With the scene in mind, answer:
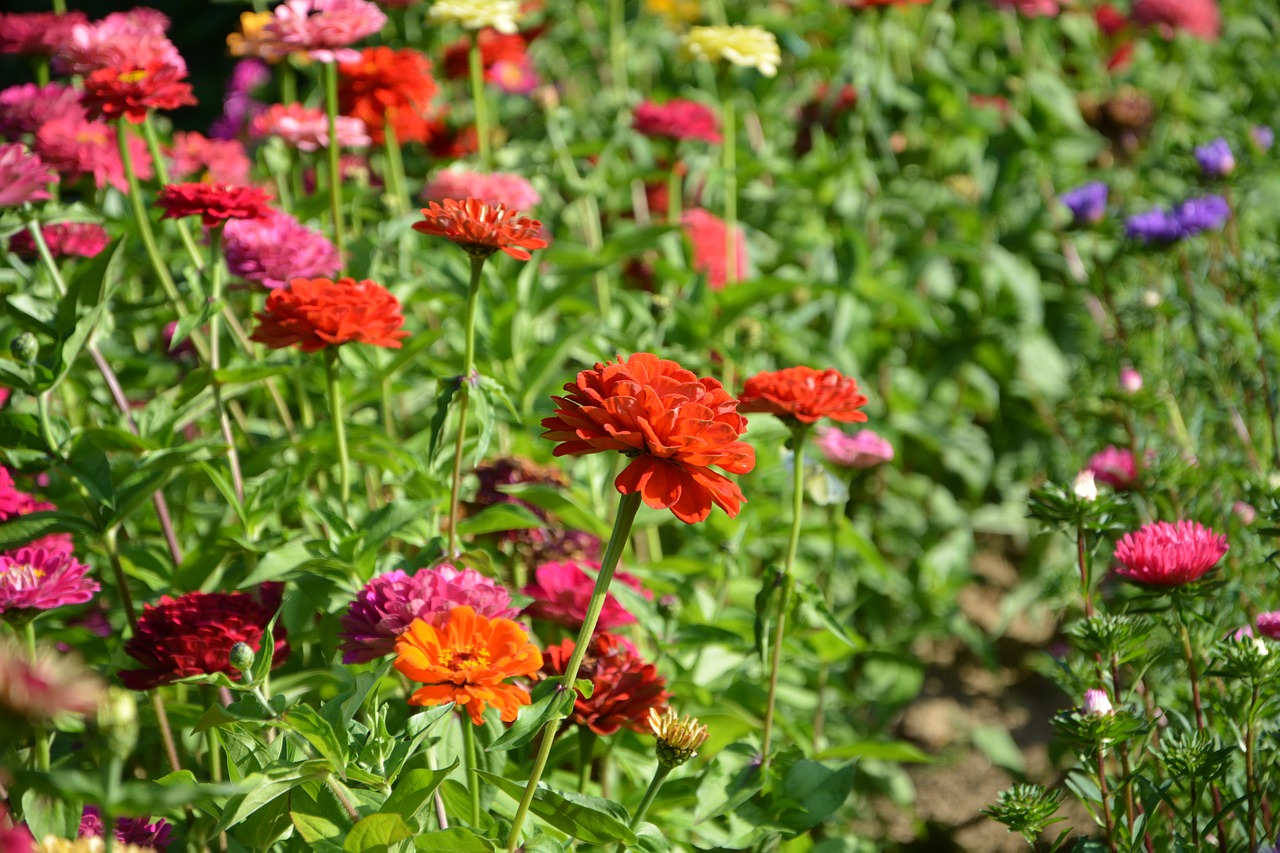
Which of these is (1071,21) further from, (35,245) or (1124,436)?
(35,245)

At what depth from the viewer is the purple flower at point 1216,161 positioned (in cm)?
190

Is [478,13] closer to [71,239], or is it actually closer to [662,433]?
[71,239]

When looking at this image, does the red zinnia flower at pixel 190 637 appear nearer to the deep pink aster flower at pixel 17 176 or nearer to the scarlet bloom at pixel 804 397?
the deep pink aster flower at pixel 17 176

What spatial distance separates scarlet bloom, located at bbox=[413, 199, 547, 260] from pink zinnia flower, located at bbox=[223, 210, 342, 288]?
0.37 metres

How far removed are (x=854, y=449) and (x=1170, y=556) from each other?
61 cm

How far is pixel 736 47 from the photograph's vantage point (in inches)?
78.6

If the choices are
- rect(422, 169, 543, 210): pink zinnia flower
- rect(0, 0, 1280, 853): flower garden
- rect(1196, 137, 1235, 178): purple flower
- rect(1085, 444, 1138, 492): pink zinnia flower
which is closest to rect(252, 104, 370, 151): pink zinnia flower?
rect(0, 0, 1280, 853): flower garden

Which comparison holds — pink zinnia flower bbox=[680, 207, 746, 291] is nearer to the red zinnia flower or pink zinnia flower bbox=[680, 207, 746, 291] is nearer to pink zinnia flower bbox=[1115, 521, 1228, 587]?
pink zinnia flower bbox=[1115, 521, 1228, 587]

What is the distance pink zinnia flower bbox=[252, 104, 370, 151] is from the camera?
1.80m

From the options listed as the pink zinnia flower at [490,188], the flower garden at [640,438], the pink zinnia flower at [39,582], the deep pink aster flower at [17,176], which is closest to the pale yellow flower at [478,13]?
the flower garden at [640,438]

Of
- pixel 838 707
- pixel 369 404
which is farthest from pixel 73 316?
pixel 838 707

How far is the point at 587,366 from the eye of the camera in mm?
2004

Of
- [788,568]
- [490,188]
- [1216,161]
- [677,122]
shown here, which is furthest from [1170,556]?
[677,122]

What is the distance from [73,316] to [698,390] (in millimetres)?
869
